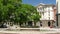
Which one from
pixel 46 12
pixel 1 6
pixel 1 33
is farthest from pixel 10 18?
pixel 46 12

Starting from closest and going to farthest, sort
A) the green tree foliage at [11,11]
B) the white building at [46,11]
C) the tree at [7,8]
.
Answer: the tree at [7,8] → the green tree foliage at [11,11] → the white building at [46,11]

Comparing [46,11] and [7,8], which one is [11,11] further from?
[46,11]

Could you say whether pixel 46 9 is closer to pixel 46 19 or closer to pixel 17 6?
pixel 46 19

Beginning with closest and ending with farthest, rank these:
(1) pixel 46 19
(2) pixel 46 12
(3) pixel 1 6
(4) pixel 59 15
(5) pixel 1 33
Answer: (5) pixel 1 33 → (3) pixel 1 6 → (4) pixel 59 15 → (1) pixel 46 19 → (2) pixel 46 12

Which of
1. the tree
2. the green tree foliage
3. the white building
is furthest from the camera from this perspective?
the white building

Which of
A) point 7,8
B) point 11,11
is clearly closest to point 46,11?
point 11,11

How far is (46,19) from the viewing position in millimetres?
84625

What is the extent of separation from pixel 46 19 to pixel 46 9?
8808mm

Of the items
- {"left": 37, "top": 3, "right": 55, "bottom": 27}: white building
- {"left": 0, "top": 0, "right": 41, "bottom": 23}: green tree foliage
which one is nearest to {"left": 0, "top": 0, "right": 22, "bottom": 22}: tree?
{"left": 0, "top": 0, "right": 41, "bottom": 23}: green tree foliage

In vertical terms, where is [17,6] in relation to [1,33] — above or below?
above

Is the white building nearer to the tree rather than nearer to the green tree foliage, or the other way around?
the green tree foliage

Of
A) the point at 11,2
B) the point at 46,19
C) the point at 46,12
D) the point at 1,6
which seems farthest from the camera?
the point at 46,12

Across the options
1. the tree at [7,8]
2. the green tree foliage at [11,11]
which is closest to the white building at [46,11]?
the green tree foliage at [11,11]

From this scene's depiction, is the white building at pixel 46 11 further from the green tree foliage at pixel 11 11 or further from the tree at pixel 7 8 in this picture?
the tree at pixel 7 8
